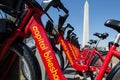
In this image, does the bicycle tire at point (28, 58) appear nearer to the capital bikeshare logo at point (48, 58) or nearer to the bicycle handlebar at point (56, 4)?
the capital bikeshare logo at point (48, 58)

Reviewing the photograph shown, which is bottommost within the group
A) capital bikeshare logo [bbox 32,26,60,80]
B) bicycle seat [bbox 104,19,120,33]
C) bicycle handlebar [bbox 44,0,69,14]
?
capital bikeshare logo [bbox 32,26,60,80]

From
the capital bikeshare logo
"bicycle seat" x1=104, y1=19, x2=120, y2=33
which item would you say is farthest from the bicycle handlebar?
"bicycle seat" x1=104, y1=19, x2=120, y2=33

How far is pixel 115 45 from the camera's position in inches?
137

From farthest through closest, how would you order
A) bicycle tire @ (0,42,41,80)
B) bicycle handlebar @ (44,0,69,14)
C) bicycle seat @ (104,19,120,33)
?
bicycle seat @ (104,19,120,33) < bicycle handlebar @ (44,0,69,14) < bicycle tire @ (0,42,41,80)

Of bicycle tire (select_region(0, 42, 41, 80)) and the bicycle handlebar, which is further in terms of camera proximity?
the bicycle handlebar

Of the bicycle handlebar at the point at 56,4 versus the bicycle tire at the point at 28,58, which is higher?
the bicycle handlebar at the point at 56,4

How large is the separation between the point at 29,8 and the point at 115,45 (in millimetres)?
1076

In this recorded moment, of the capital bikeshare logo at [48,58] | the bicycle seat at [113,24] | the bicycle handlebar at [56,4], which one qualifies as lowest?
the capital bikeshare logo at [48,58]

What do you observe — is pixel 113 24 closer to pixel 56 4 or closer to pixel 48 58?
pixel 56 4

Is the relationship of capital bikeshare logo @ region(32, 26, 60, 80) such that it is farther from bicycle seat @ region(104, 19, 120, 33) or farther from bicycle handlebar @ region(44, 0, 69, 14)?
bicycle seat @ region(104, 19, 120, 33)

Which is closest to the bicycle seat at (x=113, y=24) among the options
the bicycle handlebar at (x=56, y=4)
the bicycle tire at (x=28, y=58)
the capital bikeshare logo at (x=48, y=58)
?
the bicycle handlebar at (x=56, y=4)

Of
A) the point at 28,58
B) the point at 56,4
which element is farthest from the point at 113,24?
the point at 28,58

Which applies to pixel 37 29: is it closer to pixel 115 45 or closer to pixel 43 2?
pixel 43 2

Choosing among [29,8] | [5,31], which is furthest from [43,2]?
[5,31]
